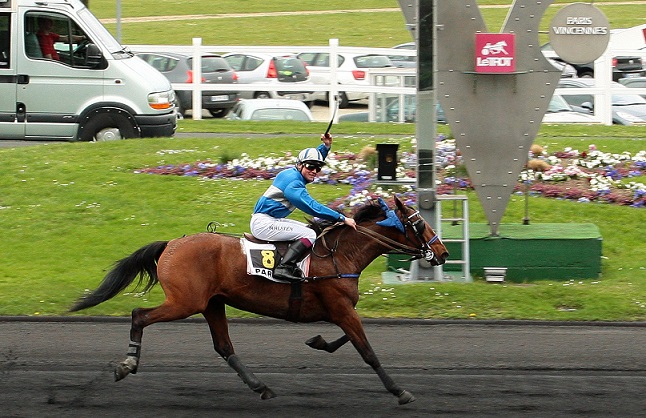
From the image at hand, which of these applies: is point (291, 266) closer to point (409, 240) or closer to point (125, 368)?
point (409, 240)

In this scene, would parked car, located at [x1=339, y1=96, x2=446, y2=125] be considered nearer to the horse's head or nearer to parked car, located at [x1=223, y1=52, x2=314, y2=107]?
parked car, located at [x1=223, y1=52, x2=314, y2=107]

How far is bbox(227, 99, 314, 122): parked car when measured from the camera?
Answer: 2494 cm

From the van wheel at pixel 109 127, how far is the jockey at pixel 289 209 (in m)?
11.4

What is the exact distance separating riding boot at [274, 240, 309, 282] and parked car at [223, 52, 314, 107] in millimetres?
20001

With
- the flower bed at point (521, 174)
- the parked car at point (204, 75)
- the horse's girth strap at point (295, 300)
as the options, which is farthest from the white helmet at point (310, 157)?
the parked car at point (204, 75)

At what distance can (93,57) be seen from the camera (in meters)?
19.6

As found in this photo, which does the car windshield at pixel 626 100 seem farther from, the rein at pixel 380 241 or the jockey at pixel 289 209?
the jockey at pixel 289 209

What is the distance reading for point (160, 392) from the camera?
875 cm

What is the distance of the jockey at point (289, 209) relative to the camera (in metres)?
8.69

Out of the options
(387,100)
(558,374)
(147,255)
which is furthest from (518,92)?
(387,100)

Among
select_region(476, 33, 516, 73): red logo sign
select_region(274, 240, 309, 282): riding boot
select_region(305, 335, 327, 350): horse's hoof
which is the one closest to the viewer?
select_region(274, 240, 309, 282): riding boot

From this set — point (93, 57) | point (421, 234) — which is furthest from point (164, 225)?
point (421, 234)

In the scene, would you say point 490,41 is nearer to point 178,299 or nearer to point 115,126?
point 178,299

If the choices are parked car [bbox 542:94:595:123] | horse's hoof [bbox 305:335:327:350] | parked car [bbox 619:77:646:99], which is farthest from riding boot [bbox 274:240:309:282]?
parked car [bbox 619:77:646:99]
